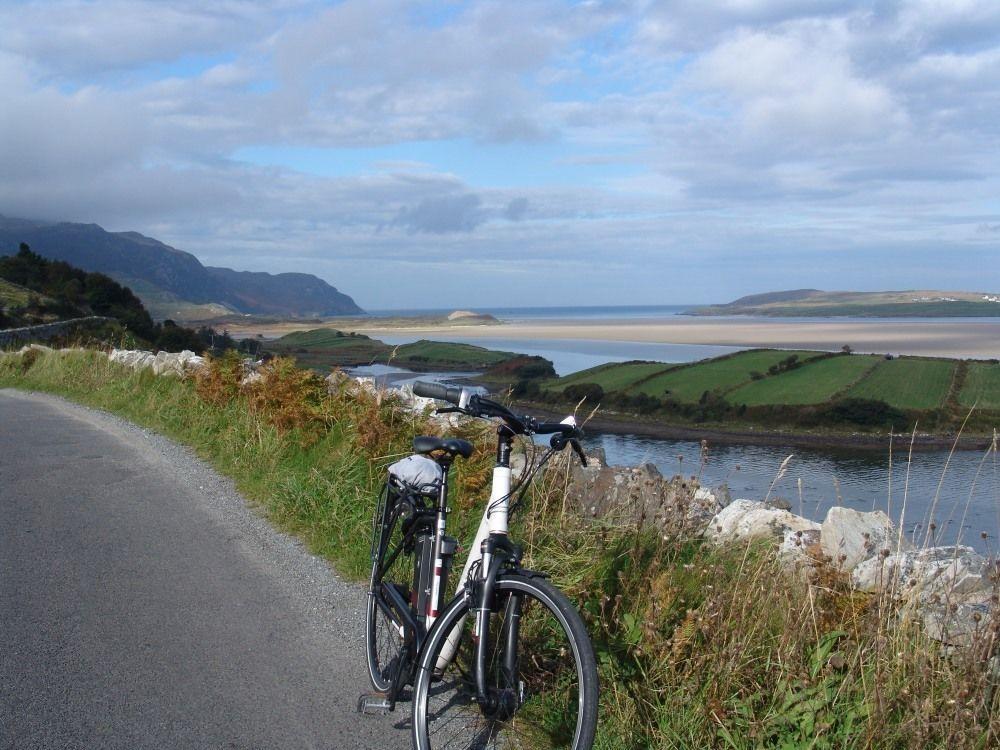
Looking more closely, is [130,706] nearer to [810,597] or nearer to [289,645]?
[289,645]

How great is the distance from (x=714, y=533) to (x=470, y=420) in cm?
290

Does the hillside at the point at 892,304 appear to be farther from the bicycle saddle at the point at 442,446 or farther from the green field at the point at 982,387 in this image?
the bicycle saddle at the point at 442,446

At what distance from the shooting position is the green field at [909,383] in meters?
14.6

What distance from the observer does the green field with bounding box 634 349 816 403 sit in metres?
17.2

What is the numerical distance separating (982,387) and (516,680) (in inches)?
542

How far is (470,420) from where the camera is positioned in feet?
26.9

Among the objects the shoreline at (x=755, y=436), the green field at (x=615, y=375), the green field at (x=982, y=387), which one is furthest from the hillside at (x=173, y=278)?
the green field at (x=982, y=387)

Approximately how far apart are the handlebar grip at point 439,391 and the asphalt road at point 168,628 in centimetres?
158

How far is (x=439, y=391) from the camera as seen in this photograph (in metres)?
3.77

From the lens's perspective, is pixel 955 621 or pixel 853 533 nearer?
pixel 955 621

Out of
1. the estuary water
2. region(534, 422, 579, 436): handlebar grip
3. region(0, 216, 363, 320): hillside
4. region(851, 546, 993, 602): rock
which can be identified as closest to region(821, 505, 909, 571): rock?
region(851, 546, 993, 602): rock

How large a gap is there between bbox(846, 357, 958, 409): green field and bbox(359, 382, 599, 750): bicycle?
11.6 m

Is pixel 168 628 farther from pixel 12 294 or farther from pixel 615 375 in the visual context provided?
pixel 12 294

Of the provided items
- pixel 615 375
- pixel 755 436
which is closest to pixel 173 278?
pixel 615 375
